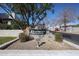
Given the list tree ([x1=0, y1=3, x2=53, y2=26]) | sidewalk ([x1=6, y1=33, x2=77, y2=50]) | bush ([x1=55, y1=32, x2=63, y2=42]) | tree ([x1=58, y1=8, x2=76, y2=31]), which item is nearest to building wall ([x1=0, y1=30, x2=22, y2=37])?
sidewalk ([x1=6, y1=33, x2=77, y2=50])

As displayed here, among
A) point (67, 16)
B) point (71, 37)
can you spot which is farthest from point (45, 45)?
point (67, 16)

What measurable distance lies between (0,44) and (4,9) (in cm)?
118

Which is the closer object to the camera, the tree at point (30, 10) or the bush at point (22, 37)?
the tree at point (30, 10)

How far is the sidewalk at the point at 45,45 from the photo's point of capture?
24.4ft

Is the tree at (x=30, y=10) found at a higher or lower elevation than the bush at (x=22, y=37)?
higher

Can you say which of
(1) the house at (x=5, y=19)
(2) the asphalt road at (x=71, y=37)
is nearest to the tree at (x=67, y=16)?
(2) the asphalt road at (x=71, y=37)

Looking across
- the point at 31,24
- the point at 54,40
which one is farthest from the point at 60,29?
the point at 31,24

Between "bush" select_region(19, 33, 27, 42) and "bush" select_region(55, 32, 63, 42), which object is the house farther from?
"bush" select_region(55, 32, 63, 42)

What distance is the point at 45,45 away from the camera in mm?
7508

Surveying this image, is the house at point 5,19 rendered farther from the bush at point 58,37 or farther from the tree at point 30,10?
the bush at point 58,37

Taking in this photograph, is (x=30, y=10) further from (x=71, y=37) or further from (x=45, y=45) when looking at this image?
(x=71, y=37)

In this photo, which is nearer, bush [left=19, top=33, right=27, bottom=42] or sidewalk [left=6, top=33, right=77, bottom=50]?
sidewalk [left=6, top=33, right=77, bottom=50]

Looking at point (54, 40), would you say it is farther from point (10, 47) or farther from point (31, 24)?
point (10, 47)

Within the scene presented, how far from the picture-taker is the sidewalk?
7.44m
